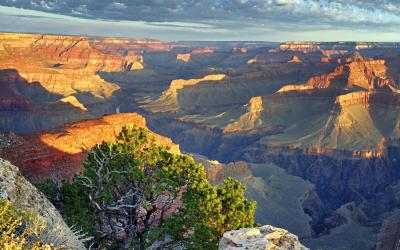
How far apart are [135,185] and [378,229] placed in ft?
232

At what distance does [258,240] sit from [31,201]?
28.6ft

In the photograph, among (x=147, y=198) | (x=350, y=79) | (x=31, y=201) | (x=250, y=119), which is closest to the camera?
(x=31, y=201)

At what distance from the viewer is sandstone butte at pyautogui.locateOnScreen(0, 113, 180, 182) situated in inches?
2192

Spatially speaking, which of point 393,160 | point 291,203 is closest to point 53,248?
point 291,203

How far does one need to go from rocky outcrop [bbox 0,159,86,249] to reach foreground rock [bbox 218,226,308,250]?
5470mm

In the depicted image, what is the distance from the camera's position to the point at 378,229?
89.0 meters

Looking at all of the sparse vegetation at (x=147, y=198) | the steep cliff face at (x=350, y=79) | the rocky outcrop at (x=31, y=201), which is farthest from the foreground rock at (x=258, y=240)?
the steep cliff face at (x=350, y=79)

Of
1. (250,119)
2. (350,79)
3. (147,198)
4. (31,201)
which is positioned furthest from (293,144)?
(31,201)

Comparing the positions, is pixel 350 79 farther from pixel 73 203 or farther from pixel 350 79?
pixel 73 203

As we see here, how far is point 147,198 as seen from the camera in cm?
2859

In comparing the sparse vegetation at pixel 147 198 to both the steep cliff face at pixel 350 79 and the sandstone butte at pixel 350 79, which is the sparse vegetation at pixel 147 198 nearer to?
the sandstone butte at pixel 350 79

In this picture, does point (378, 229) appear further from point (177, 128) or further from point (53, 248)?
point (177, 128)

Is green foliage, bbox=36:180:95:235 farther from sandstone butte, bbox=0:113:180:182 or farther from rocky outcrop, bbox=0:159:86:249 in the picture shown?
sandstone butte, bbox=0:113:180:182

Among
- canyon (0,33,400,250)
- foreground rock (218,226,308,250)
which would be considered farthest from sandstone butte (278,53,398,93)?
foreground rock (218,226,308,250)
